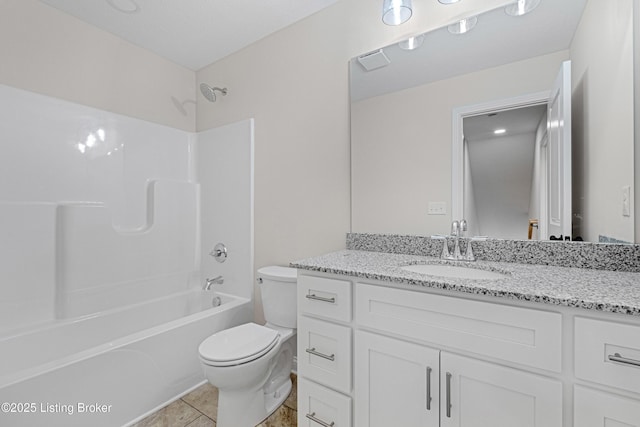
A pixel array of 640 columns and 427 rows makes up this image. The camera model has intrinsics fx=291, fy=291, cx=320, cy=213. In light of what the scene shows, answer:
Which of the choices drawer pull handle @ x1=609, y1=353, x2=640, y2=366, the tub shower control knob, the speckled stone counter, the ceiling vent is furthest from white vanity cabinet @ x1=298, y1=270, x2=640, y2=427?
the tub shower control knob

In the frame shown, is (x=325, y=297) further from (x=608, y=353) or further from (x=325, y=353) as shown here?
(x=608, y=353)

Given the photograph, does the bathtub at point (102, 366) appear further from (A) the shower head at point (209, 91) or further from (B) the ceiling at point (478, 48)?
(B) the ceiling at point (478, 48)

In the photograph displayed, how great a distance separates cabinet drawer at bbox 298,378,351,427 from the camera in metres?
1.15

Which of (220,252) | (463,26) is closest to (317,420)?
(220,252)

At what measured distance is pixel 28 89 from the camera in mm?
1745

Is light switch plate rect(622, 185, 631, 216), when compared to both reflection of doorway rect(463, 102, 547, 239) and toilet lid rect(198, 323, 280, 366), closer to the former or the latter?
reflection of doorway rect(463, 102, 547, 239)

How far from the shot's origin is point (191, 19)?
1.98 meters

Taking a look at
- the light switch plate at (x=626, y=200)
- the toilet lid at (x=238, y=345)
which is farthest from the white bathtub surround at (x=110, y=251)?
the light switch plate at (x=626, y=200)

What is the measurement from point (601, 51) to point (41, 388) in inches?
107

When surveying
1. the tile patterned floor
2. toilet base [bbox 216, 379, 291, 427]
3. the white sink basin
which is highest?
the white sink basin

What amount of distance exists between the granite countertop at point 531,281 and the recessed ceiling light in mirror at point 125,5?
1.96 meters

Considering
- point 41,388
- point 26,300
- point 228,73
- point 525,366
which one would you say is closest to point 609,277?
point 525,366

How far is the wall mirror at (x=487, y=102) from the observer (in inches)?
43.6

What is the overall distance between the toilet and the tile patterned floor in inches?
2.0
